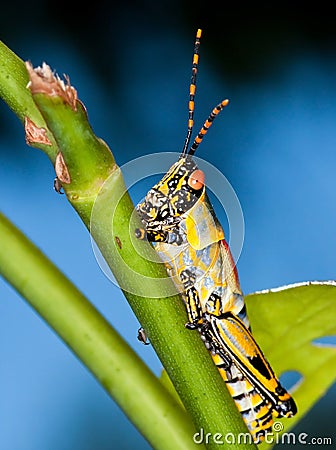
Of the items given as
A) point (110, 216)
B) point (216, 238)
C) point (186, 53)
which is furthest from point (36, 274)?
point (186, 53)

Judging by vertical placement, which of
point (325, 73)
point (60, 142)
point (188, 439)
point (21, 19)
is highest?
point (21, 19)

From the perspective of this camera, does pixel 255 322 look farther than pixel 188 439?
Yes

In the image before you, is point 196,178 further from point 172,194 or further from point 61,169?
point 61,169

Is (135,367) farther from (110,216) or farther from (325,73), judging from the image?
(325,73)

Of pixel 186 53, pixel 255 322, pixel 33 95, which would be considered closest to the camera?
pixel 33 95

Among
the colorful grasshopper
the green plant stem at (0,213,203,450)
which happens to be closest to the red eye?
the colorful grasshopper

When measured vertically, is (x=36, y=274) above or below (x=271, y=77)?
below

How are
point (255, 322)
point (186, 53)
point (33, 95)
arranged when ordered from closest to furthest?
point (33, 95), point (255, 322), point (186, 53)
